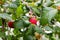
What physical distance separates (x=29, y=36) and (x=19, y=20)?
0.07m

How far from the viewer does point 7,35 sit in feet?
2.73

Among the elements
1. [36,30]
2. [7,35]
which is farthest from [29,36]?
[7,35]

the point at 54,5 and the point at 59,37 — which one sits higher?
the point at 54,5

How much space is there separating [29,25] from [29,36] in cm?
5

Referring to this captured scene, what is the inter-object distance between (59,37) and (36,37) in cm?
19

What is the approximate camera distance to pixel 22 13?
0.79 metres

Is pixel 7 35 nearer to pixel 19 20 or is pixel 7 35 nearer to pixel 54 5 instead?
pixel 19 20

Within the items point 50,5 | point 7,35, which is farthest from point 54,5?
point 7,35

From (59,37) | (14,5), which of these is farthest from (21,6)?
(59,37)

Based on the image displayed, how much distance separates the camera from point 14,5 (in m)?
0.78

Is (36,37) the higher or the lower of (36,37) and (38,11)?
the lower

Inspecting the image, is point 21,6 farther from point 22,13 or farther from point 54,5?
point 54,5

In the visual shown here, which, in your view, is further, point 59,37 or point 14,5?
point 59,37

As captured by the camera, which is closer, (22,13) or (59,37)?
(22,13)
